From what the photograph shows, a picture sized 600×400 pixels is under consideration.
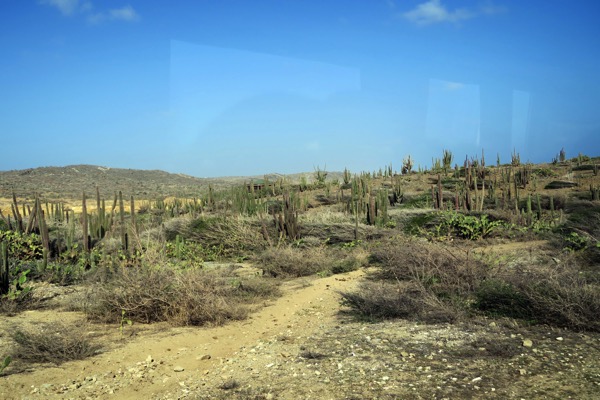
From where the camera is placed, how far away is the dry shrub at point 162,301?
6797 mm

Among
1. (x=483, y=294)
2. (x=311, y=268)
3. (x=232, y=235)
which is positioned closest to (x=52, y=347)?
(x=483, y=294)

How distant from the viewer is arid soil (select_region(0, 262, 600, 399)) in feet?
14.3

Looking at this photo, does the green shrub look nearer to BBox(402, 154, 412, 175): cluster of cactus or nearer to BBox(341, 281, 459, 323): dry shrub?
BBox(341, 281, 459, 323): dry shrub

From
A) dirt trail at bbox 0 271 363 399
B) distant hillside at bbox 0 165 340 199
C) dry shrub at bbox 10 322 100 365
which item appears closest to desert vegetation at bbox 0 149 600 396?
dry shrub at bbox 10 322 100 365

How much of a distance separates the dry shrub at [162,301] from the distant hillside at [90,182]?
37.1 m

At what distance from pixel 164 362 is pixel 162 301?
1.68 m

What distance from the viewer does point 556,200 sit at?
19031 mm

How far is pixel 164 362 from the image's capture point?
214 inches

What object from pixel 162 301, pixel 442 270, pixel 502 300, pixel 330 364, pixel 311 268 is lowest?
pixel 311 268

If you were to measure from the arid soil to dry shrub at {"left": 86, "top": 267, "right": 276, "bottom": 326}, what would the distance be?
0.24 metres

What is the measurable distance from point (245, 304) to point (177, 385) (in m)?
3.08

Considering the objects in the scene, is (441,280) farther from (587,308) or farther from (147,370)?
(147,370)

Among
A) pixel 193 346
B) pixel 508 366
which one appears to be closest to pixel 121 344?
pixel 193 346

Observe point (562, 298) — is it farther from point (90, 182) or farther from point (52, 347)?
point (90, 182)
